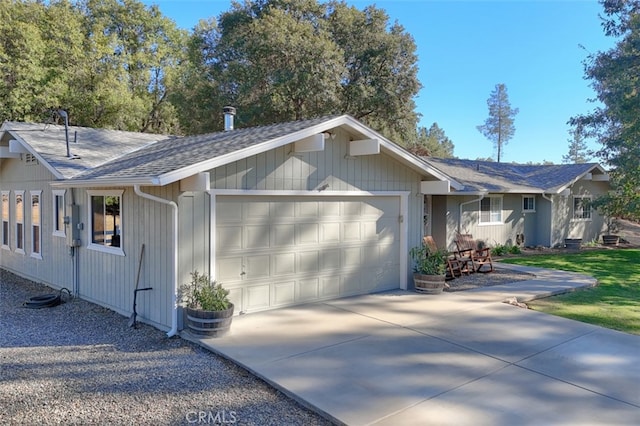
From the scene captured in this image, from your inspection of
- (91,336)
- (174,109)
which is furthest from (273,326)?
(174,109)

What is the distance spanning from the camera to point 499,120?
4816 centimetres

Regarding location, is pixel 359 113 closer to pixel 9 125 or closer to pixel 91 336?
pixel 9 125

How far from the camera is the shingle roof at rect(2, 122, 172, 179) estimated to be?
8945mm

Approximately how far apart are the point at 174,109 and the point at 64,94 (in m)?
6.67

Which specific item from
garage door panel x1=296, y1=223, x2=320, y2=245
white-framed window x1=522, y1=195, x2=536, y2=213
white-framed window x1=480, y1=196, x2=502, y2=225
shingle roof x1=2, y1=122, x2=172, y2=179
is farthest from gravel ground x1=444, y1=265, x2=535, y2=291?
shingle roof x1=2, y1=122, x2=172, y2=179

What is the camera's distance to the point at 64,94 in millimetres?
21516

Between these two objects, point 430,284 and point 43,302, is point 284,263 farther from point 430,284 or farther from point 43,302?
point 43,302

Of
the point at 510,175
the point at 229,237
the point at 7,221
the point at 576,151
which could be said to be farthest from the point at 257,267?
the point at 576,151

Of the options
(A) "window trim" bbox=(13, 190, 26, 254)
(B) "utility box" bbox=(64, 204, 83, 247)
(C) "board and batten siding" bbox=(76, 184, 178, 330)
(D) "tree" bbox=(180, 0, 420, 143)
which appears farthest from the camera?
(D) "tree" bbox=(180, 0, 420, 143)

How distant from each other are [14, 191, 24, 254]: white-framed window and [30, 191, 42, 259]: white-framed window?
75cm

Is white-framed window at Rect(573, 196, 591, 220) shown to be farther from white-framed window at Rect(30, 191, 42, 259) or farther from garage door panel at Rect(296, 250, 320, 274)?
white-framed window at Rect(30, 191, 42, 259)

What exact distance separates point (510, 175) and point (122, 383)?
1793cm

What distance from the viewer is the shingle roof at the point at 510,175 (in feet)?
51.7

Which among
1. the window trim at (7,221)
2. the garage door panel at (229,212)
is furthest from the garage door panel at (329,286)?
the window trim at (7,221)
